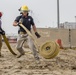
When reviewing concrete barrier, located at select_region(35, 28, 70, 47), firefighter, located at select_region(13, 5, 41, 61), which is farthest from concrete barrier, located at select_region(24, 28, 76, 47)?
firefighter, located at select_region(13, 5, 41, 61)

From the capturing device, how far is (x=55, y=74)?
9.69 metres

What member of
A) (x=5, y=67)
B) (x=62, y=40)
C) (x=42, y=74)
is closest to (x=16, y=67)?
(x=5, y=67)

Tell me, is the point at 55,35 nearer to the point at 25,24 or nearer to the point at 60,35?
the point at 60,35

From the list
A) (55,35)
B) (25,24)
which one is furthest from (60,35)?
(25,24)

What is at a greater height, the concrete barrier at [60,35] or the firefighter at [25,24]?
the firefighter at [25,24]

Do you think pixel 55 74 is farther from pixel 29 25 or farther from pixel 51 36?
pixel 51 36

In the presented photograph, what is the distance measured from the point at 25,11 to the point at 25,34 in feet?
2.84

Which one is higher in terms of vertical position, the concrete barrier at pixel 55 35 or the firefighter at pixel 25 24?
the firefighter at pixel 25 24

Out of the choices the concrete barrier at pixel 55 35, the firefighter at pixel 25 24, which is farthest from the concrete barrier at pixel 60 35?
the firefighter at pixel 25 24

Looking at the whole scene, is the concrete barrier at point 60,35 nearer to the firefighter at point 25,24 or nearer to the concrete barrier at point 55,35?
the concrete barrier at point 55,35

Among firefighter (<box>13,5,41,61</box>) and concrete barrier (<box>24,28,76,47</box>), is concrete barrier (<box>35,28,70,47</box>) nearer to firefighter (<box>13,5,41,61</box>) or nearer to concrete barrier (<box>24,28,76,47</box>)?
concrete barrier (<box>24,28,76,47</box>)

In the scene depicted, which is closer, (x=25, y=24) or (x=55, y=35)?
(x=25, y=24)

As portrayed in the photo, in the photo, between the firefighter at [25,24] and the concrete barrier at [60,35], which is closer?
the firefighter at [25,24]

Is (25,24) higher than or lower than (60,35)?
higher
